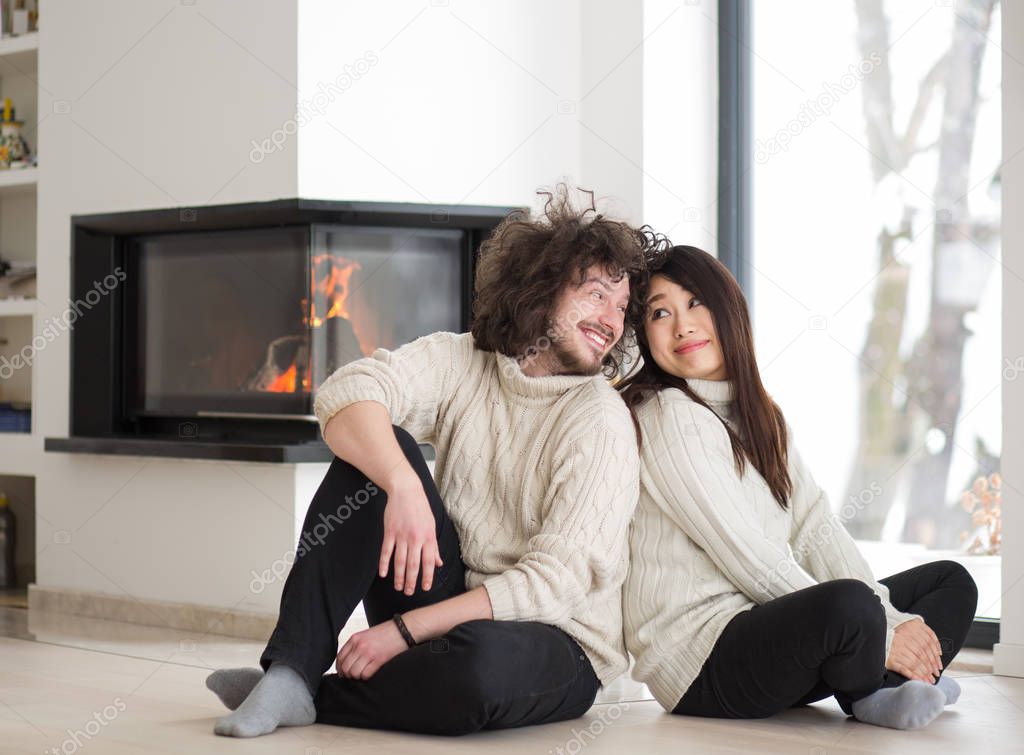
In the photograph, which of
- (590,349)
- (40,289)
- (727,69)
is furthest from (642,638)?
(40,289)

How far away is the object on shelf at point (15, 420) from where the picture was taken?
3.96 meters

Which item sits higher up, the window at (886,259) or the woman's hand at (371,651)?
the window at (886,259)

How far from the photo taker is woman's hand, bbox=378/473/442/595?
1906mm

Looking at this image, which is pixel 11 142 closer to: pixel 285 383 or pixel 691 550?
pixel 285 383

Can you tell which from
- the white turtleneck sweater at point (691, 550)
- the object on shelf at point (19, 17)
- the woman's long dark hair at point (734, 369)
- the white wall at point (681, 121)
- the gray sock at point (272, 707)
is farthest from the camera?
the object on shelf at point (19, 17)

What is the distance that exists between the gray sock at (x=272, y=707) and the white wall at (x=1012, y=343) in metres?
1.55

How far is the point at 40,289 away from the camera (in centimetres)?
374

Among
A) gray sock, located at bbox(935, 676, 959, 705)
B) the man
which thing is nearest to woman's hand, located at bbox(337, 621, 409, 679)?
the man

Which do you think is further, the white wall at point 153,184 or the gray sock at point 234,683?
the white wall at point 153,184

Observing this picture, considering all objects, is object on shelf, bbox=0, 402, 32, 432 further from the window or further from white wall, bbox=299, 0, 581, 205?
the window

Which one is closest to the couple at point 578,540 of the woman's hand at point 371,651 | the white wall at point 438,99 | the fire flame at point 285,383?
the woman's hand at point 371,651

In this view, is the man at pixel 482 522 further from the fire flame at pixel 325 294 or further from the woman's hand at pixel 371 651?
the fire flame at pixel 325 294

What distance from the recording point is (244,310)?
347 centimetres

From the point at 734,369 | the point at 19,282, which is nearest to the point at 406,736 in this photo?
the point at 734,369
